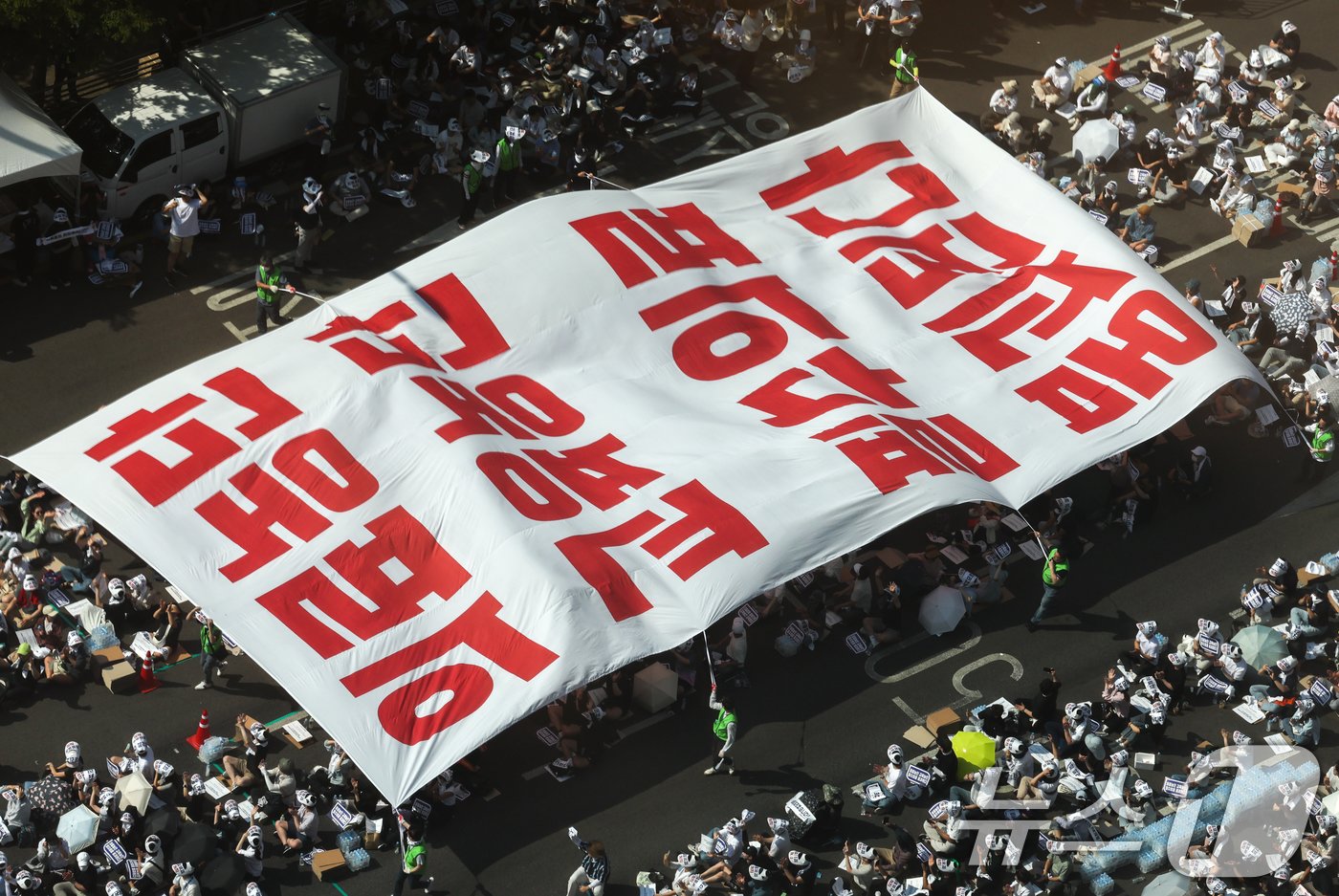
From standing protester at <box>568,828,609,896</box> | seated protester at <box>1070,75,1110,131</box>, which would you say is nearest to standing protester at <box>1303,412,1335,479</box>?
seated protester at <box>1070,75,1110,131</box>

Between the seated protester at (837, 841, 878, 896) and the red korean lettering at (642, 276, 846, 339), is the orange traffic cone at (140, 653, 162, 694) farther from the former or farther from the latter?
the seated protester at (837, 841, 878, 896)

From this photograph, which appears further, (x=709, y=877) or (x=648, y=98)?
(x=648, y=98)

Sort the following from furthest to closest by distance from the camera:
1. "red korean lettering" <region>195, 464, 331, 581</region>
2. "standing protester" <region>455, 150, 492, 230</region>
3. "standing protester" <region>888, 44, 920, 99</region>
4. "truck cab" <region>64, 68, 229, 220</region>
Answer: "standing protester" <region>888, 44, 920, 99</region> → "standing protester" <region>455, 150, 492, 230</region> → "truck cab" <region>64, 68, 229, 220</region> → "red korean lettering" <region>195, 464, 331, 581</region>

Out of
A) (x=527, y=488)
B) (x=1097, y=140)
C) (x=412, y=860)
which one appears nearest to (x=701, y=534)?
(x=527, y=488)

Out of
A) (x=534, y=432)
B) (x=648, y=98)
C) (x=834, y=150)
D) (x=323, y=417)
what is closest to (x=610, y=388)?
(x=534, y=432)

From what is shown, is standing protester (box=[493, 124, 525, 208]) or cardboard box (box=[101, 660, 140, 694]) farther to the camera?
standing protester (box=[493, 124, 525, 208])

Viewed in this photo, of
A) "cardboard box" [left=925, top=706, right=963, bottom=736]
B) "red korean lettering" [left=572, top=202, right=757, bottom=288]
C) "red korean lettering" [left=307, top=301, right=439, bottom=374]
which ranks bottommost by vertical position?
"cardboard box" [left=925, top=706, right=963, bottom=736]

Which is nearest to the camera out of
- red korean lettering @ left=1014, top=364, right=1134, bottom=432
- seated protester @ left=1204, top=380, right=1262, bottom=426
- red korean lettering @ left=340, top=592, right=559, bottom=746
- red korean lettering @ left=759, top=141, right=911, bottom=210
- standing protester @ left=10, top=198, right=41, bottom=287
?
red korean lettering @ left=340, top=592, right=559, bottom=746

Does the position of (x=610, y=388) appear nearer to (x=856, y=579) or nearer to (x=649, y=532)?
(x=649, y=532)
